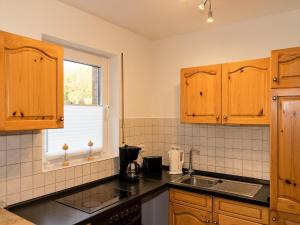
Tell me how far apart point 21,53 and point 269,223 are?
82.0 inches

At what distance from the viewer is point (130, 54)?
2.75 metres

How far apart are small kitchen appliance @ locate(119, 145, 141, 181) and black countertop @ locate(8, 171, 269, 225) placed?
0.25 ft

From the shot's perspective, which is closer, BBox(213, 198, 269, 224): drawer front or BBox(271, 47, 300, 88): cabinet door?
BBox(271, 47, 300, 88): cabinet door

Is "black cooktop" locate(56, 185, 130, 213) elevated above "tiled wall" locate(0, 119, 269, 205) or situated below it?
below

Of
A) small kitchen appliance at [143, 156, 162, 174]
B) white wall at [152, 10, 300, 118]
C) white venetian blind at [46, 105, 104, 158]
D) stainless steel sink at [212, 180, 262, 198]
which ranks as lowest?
stainless steel sink at [212, 180, 262, 198]

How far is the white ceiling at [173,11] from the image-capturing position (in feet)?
6.72

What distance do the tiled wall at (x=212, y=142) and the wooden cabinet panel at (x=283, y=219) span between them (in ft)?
1.90

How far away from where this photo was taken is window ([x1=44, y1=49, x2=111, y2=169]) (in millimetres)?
2182

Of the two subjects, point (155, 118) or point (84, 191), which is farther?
point (155, 118)

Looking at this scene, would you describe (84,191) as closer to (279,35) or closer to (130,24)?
(130,24)

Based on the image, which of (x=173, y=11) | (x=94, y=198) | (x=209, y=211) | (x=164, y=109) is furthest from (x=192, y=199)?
(x=173, y=11)

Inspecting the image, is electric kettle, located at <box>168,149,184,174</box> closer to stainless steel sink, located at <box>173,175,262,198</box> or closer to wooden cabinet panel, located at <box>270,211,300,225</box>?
stainless steel sink, located at <box>173,175,262,198</box>

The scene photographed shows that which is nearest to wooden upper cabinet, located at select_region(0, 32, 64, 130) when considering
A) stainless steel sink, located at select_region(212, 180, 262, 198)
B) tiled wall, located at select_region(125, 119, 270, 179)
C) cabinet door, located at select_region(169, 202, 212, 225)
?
tiled wall, located at select_region(125, 119, 270, 179)

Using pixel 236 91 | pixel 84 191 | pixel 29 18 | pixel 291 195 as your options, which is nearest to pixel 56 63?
pixel 29 18
